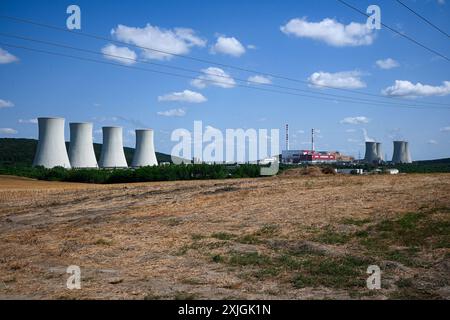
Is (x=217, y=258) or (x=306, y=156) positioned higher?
(x=306, y=156)

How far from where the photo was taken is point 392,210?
12.8 metres

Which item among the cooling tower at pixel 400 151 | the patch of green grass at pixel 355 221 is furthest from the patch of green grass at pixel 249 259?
the cooling tower at pixel 400 151

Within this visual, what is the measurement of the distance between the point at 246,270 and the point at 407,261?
9.05ft

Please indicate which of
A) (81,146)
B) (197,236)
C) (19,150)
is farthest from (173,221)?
(19,150)

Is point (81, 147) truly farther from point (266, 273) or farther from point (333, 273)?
point (333, 273)

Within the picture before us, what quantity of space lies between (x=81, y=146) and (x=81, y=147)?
0.11 m

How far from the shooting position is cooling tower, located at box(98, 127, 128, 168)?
49062mm

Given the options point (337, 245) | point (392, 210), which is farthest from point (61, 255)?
point (392, 210)

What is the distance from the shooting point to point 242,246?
9984 mm

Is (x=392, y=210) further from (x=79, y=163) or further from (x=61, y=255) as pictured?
(x=79, y=163)

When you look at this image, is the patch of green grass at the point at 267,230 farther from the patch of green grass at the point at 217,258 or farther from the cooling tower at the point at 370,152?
the cooling tower at the point at 370,152

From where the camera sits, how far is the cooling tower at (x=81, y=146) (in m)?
44.7

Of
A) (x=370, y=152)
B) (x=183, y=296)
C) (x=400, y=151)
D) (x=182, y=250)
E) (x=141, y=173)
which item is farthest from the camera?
(x=370, y=152)

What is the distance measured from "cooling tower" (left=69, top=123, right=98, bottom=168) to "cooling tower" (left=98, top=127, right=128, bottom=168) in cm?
297
